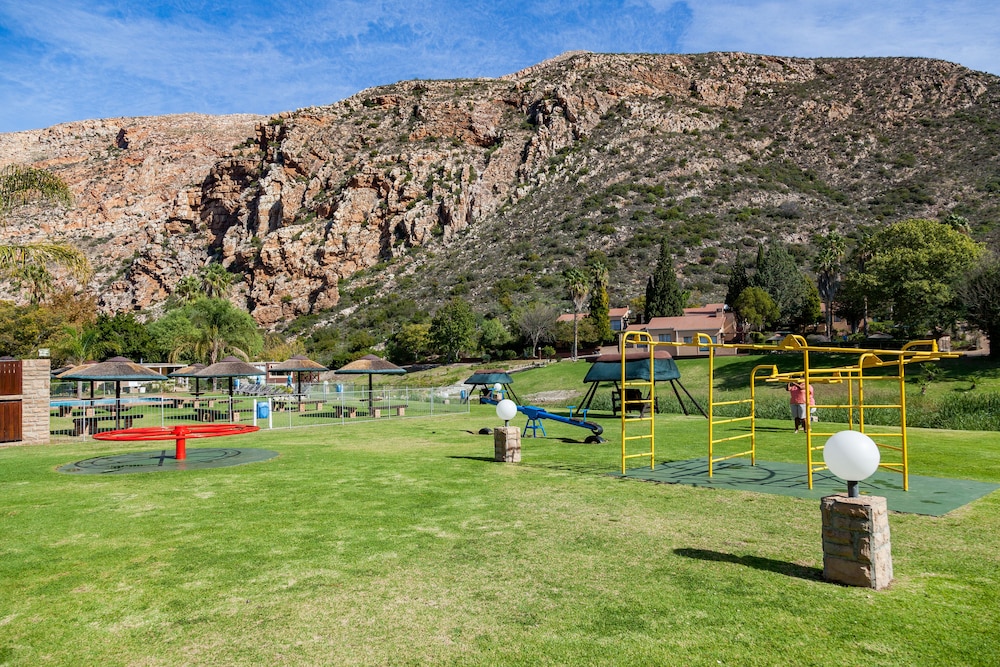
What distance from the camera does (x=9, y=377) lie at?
19484 mm

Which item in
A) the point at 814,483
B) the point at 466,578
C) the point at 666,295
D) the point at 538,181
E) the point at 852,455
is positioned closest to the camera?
the point at 852,455

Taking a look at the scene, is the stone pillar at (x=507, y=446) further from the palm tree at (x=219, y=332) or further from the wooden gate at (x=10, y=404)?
the palm tree at (x=219, y=332)

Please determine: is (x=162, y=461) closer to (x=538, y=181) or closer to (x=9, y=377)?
(x=9, y=377)

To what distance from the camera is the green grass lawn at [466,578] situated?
474cm

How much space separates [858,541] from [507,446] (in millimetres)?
9059

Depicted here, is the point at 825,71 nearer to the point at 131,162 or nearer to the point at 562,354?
the point at 562,354

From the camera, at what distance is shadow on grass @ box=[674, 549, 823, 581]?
247 inches

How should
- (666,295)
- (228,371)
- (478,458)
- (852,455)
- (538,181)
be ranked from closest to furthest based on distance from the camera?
1. (852,455)
2. (478,458)
3. (228,371)
4. (666,295)
5. (538,181)

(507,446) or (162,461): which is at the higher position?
(507,446)

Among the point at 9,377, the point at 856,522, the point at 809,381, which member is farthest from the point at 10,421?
the point at 856,522

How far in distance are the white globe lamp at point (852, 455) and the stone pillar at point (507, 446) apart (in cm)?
889

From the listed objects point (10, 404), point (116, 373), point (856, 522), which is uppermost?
point (116, 373)

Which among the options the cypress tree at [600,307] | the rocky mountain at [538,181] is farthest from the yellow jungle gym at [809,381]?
the rocky mountain at [538,181]

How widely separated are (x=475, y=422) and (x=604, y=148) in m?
96.3
